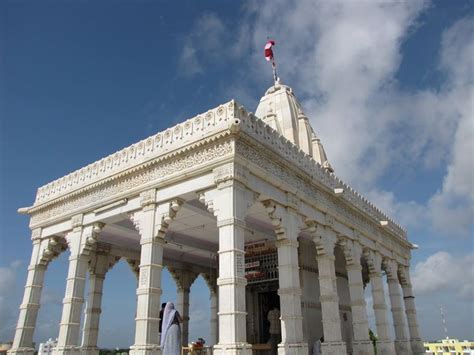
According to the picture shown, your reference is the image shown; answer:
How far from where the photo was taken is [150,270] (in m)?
10.7

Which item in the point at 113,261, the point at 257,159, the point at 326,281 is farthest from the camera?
the point at 113,261

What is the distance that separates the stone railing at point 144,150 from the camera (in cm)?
1070

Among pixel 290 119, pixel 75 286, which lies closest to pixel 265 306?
pixel 75 286

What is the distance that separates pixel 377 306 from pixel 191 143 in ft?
34.9

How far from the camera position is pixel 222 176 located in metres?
9.99

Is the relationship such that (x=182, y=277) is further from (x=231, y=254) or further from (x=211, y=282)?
(x=231, y=254)

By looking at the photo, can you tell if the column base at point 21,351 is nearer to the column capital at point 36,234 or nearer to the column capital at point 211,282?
the column capital at point 36,234

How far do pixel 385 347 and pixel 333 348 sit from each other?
4637 mm

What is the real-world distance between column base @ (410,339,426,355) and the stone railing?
15500mm

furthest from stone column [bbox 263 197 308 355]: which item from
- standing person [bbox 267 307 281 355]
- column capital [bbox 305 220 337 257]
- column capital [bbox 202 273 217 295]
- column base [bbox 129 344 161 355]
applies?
column capital [bbox 202 273 217 295]

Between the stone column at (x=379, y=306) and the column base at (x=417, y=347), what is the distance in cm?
460

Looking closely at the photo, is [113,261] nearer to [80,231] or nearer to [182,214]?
[80,231]

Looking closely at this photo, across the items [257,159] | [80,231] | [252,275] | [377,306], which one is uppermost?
[257,159]

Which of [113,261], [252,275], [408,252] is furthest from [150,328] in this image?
[408,252]
